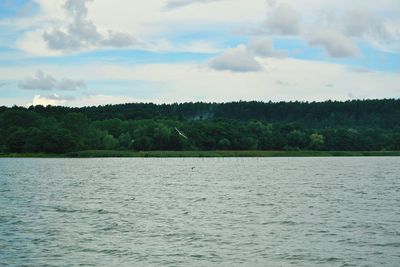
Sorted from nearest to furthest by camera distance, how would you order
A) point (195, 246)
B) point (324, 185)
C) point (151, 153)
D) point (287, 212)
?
point (195, 246) < point (287, 212) < point (324, 185) < point (151, 153)

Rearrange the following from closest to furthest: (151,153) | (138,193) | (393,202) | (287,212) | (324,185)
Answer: (287,212), (393,202), (138,193), (324,185), (151,153)

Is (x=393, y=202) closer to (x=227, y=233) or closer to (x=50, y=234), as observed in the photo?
(x=227, y=233)

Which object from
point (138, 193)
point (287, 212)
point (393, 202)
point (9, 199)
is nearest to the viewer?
point (287, 212)

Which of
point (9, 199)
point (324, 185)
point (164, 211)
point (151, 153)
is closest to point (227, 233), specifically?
point (164, 211)

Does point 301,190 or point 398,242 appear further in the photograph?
point 301,190

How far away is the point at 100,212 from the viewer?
47500mm

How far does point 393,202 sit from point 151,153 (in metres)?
140

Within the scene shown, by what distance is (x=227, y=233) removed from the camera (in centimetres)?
3644

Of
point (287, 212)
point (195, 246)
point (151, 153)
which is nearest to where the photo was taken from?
point (195, 246)

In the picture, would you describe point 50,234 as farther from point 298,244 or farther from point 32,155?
point 32,155

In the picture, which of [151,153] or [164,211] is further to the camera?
[151,153]

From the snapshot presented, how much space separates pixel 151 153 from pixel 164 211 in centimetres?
14282

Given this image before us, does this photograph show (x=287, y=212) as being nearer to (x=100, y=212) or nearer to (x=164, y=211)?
(x=164, y=211)

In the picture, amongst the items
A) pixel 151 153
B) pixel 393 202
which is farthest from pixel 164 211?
pixel 151 153
